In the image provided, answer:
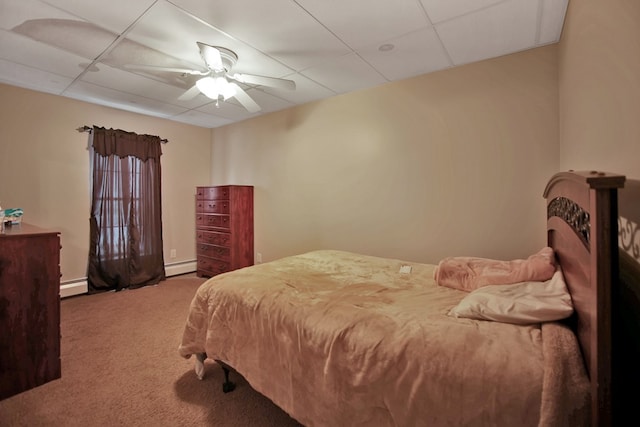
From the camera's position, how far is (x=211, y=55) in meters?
1.95

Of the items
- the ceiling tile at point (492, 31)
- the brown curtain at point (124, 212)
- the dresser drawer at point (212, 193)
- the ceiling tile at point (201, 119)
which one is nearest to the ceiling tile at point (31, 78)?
the brown curtain at point (124, 212)

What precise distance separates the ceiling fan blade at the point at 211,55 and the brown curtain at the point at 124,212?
2.48m

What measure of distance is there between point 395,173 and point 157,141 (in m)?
3.55

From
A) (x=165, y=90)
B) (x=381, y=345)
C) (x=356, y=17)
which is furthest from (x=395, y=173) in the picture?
(x=165, y=90)

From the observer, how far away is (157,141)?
13.4 ft

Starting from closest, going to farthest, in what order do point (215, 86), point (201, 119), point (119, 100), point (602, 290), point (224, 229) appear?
point (602, 290) < point (215, 86) < point (119, 100) < point (224, 229) < point (201, 119)

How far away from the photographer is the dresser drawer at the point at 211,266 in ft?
13.2

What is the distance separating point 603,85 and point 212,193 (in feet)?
13.7

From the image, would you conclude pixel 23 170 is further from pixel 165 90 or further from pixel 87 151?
pixel 165 90

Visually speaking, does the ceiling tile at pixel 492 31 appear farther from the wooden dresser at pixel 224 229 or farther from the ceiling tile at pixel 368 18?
the wooden dresser at pixel 224 229

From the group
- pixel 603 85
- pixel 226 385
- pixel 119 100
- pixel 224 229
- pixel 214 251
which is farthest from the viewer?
pixel 214 251

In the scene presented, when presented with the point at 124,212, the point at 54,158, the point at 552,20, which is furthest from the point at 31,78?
the point at 552,20

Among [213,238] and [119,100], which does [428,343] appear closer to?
[213,238]

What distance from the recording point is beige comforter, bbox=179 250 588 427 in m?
0.85
